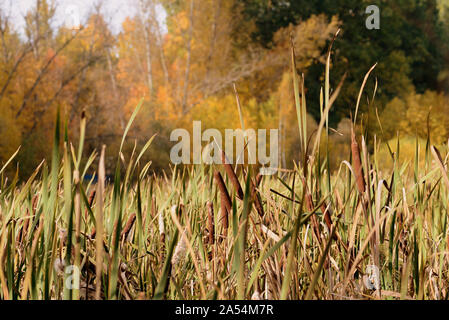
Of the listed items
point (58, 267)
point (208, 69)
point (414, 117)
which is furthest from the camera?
point (414, 117)

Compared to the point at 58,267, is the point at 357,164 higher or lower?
higher

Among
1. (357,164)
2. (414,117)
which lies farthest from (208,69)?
(357,164)

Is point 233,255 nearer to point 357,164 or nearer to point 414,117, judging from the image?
point 357,164

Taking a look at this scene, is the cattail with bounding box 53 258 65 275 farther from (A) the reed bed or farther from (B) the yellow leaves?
(B) the yellow leaves

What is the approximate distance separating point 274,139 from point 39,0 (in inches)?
226

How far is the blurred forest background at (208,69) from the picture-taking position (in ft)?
28.8

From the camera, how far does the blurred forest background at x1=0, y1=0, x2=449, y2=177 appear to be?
28.8 ft

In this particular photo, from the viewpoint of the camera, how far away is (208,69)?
13023 mm

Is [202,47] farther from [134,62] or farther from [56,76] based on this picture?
[56,76]

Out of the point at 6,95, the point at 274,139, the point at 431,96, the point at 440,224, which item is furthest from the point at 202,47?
the point at 440,224

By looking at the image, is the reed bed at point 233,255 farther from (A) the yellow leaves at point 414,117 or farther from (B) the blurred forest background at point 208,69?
(A) the yellow leaves at point 414,117

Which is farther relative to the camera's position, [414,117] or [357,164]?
[414,117]

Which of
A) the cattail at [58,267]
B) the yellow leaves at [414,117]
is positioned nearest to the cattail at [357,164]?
the cattail at [58,267]
